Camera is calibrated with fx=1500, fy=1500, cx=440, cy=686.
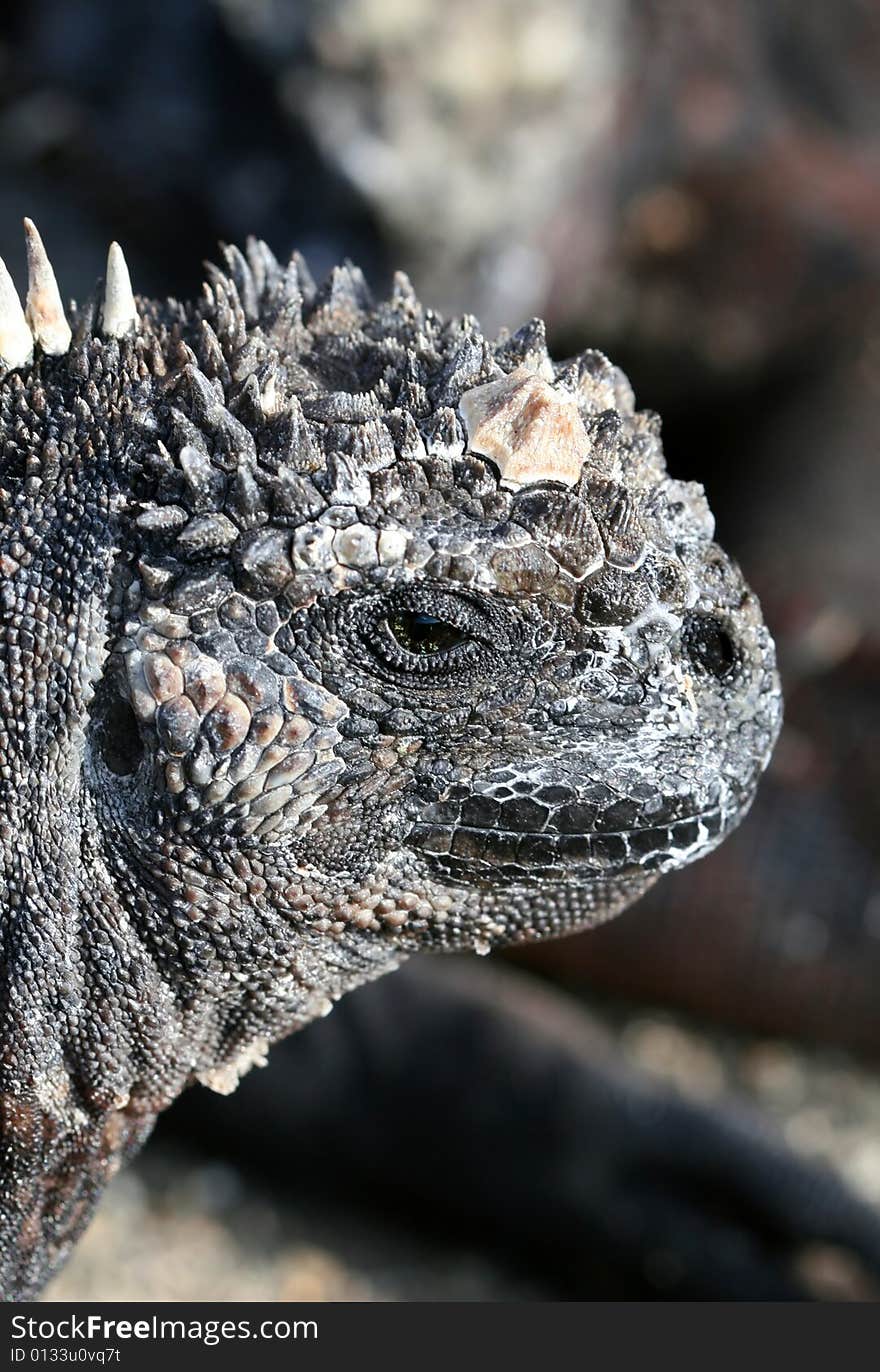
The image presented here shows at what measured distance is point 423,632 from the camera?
248 centimetres

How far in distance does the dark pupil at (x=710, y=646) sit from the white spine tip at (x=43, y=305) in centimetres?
123

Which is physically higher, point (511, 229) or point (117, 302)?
point (511, 229)

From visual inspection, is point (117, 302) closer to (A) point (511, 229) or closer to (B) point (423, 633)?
(B) point (423, 633)

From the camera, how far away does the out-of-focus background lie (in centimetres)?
627

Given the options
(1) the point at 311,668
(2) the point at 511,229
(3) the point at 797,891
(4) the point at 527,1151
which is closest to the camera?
(1) the point at 311,668

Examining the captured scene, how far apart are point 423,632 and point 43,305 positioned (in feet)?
3.00

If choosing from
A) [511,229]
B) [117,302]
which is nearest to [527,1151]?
[117,302]

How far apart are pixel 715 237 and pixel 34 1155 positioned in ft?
22.7

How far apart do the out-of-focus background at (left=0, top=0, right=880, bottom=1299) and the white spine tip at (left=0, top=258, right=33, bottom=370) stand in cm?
418

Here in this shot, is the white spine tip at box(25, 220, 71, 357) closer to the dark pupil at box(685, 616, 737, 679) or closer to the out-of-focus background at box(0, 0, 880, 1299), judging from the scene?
the dark pupil at box(685, 616, 737, 679)

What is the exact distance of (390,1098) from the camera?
19.6 ft

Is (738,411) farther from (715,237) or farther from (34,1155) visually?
(34,1155)

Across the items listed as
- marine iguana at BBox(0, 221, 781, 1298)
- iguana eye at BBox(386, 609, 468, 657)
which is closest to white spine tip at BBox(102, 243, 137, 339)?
marine iguana at BBox(0, 221, 781, 1298)

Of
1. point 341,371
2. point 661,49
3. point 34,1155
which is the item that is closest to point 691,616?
point 341,371
